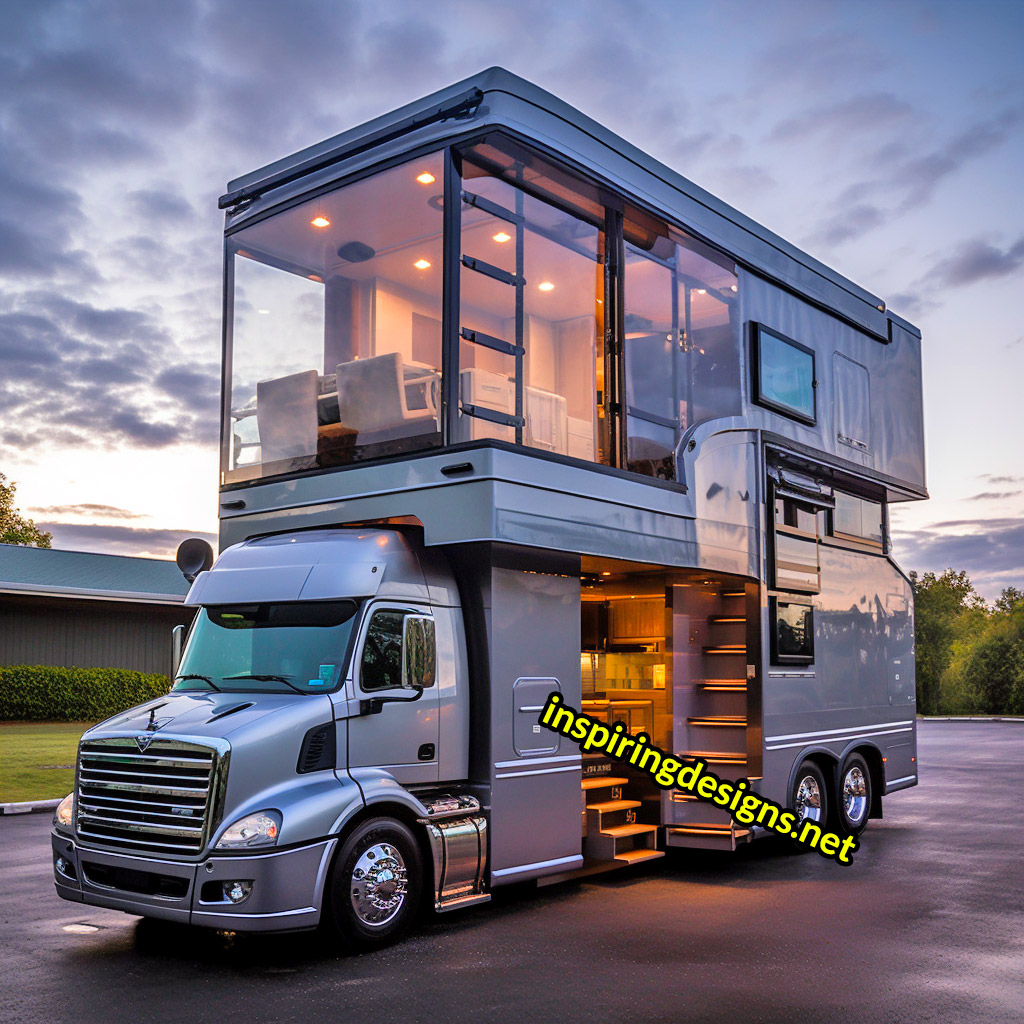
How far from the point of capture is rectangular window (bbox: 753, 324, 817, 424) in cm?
1087

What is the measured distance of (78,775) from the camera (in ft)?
24.7

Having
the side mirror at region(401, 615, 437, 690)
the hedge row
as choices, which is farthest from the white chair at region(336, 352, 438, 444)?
the hedge row

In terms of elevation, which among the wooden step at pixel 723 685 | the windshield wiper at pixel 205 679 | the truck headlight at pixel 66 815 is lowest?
the truck headlight at pixel 66 815

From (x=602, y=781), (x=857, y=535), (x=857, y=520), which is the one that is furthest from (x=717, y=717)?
(x=857, y=520)

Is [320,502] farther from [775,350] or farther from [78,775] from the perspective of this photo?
[775,350]

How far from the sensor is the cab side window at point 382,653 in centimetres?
761

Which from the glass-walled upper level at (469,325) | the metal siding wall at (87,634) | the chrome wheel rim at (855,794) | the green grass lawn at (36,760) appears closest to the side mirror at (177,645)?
the glass-walled upper level at (469,325)

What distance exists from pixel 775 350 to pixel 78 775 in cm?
728

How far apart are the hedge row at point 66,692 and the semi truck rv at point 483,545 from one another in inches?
735

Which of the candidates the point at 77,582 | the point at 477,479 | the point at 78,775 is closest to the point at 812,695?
the point at 477,479

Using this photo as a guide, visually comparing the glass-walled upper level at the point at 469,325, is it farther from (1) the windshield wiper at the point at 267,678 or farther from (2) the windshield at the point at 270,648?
(1) the windshield wiper at the point at 267,678

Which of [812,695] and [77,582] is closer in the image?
[812,695]

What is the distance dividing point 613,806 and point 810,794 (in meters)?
2.45

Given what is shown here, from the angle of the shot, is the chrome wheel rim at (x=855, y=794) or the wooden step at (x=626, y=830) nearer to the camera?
the wooden step at (x=626, y=830)
